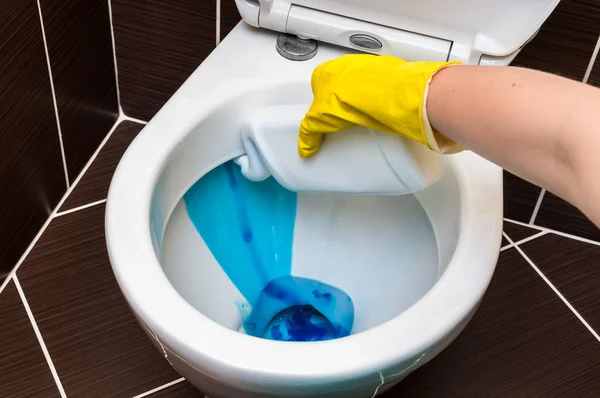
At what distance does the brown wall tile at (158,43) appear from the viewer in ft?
3.64

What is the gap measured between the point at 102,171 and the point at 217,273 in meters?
0.47

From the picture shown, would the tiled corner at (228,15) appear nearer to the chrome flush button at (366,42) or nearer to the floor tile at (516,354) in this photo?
the chrome flush button at (366,42)

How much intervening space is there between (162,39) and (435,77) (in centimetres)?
64

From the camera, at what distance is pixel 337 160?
0.79 metres

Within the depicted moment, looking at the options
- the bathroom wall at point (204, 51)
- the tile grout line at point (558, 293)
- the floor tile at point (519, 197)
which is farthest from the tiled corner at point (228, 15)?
the tile grout line at point (558, 293)

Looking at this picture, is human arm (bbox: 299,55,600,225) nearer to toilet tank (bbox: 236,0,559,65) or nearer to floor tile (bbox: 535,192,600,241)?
toilet tank (bbox: 236,0,559,65)

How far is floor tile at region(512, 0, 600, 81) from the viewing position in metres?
0.94

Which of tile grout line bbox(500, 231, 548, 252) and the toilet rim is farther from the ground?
the toilet rim

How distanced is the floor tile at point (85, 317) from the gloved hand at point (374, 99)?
456 millimetres

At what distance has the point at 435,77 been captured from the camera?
0.63m

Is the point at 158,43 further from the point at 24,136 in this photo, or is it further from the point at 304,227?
the point at 304,227

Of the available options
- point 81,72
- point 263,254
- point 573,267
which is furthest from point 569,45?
point 81,72

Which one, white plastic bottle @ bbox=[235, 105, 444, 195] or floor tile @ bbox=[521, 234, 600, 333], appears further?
floor tile @ bbox=[521, 234, 600, 333]

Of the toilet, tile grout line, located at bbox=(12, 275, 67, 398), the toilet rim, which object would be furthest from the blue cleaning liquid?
tile grout line, located at bbox=(12, 275, 67, 398)
